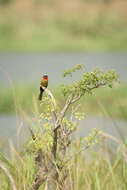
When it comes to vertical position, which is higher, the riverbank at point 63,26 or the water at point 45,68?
the riverbank at point 63,26

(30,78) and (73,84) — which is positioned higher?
(30,78)

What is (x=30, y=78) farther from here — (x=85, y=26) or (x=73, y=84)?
(x=85, y=26)

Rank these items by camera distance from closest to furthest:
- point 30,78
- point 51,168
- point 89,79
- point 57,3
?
1. point 89,79
2. point 51,168
3. point 30,78
4. point 57,3

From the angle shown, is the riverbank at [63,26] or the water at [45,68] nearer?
the water at [45,68]

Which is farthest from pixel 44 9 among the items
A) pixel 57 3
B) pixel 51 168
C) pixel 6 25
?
pixel 51 168

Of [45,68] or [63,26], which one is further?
[63,26]

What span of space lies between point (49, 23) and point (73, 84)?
50.3 feet

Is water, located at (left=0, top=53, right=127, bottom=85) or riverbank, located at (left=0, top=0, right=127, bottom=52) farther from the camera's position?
riverbank, located at (left=0, top=0, right=127, bottom=52)

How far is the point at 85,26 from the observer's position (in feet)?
48.6

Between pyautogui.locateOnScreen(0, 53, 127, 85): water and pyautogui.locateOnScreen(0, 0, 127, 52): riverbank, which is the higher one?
pyautogui.locateOnScreen(0, 0, 127, 52): riverbank

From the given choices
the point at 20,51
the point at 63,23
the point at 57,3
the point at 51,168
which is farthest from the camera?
the point at 57,3

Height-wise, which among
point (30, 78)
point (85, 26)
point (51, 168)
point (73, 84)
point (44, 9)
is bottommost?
point (51, 168)

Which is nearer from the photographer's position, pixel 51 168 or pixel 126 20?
pixel 51 168

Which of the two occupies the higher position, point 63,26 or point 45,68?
point 63,26
